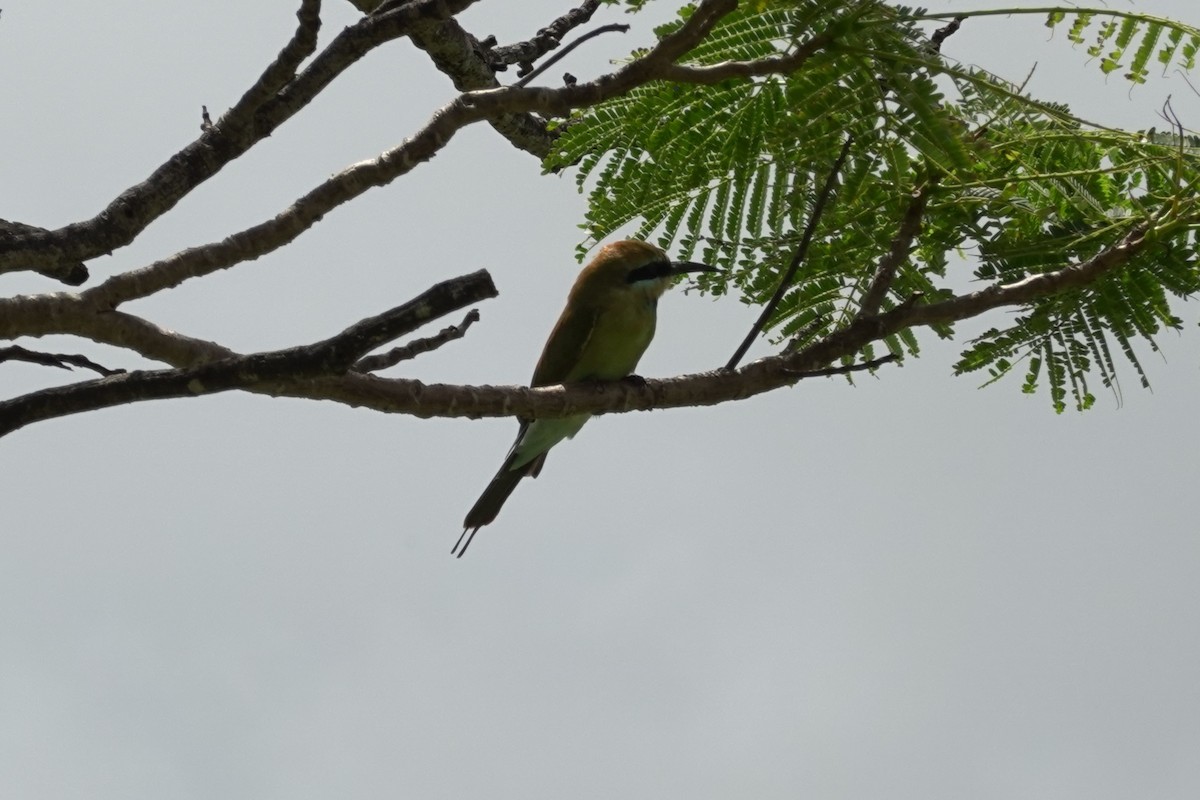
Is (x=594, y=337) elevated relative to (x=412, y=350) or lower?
elevated

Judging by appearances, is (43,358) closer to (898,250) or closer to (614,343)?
(898,250)

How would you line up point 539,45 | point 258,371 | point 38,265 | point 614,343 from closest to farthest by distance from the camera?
point 258,371
point 38,265
point 539,45
point 614,343

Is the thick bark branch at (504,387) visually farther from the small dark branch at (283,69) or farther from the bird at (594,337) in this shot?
Answer: the bird at (594,337)

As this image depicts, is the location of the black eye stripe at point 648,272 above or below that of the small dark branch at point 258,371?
above

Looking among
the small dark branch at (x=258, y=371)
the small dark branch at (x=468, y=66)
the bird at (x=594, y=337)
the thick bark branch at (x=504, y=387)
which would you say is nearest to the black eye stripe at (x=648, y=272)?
the bird at (x=594, y=337)

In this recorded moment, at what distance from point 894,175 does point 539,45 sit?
74.1 inches

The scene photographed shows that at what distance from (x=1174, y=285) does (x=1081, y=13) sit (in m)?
0.83

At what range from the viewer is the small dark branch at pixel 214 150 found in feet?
9.15

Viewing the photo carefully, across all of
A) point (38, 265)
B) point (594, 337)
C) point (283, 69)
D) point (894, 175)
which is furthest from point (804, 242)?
point (594, 337)

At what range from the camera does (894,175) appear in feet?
11.3

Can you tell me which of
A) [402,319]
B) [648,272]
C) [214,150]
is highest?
[648,272]

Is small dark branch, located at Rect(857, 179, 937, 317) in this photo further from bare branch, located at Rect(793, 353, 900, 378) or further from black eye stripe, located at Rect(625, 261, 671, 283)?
black eye stripe, located at Rect(625, 261, 671, 283)

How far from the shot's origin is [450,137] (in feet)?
9.51

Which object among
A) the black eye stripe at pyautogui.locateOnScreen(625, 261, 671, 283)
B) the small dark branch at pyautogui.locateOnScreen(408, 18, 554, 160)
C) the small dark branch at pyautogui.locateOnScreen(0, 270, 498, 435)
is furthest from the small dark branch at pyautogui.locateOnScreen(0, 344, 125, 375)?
the black eye stripe at pyautogui.locateOnScreen(625, 261, 671, 283)
